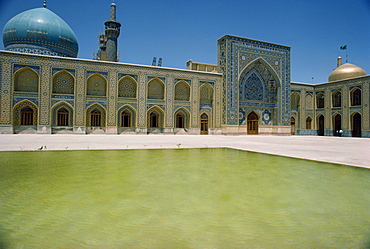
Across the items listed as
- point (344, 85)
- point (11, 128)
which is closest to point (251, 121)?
point (344, 85)

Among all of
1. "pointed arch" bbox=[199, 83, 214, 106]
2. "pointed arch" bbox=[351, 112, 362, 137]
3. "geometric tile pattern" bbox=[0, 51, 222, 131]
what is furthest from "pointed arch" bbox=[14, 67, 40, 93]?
"pointed arch" bbox=[351, 112, 362, 137]

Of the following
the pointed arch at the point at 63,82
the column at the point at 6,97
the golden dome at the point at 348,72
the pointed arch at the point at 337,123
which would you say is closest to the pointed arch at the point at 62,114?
the pointed arch at the point at 63,82

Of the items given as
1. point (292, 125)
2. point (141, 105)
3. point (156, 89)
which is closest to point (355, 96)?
point (292, 125)

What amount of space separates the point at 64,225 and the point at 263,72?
863 inches

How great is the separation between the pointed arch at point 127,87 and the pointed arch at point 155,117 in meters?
1.76

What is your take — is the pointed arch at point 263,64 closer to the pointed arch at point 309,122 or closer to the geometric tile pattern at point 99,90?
the geometric tile pattern at point 99,90

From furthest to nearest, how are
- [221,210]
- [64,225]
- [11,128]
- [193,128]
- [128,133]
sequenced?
[193,128], [128,133], [11,128], [221,210], [64,225]

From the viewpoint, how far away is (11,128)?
1506 cm

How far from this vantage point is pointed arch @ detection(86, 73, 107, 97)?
56.2 feet

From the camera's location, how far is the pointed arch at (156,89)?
18.7 m

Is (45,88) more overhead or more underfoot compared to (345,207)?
more overhead

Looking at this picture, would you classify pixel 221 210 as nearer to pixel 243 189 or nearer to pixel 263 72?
pixel 243 189

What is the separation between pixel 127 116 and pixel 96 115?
2.17m

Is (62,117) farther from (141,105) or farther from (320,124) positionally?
(320,124)
